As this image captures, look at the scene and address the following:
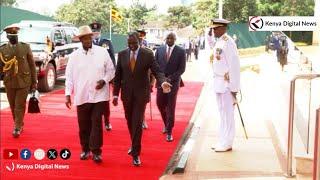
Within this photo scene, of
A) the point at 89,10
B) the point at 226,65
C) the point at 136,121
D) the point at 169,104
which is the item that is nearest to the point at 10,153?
the point at 136,121

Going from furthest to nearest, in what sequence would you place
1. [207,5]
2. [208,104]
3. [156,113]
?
[208,104]
[156,113]
[207,5]

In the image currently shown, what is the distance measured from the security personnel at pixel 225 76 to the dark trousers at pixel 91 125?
152cm

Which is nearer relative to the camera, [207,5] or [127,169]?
[127,169]

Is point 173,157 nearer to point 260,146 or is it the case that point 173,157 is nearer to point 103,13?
point 260,146

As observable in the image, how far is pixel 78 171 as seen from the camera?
19.5 ft

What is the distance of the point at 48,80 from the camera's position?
1367 cm

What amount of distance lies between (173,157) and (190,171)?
2.16ft

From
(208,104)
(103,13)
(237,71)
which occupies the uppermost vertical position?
→ (103,13)

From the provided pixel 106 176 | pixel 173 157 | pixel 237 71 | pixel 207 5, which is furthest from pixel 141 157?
pixel 207 5

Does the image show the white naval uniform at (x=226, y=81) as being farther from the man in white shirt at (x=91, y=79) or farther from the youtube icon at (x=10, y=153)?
the youtube icon at (x=10, y=153)

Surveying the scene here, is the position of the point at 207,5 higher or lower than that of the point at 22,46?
higher

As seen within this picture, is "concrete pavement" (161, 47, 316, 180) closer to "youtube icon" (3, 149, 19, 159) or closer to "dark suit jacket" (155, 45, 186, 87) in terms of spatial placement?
"dark suit jacket" (155, 45, 186, 87)

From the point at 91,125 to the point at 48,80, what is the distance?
742 cm

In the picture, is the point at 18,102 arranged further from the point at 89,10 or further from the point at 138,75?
the point at 89,10
